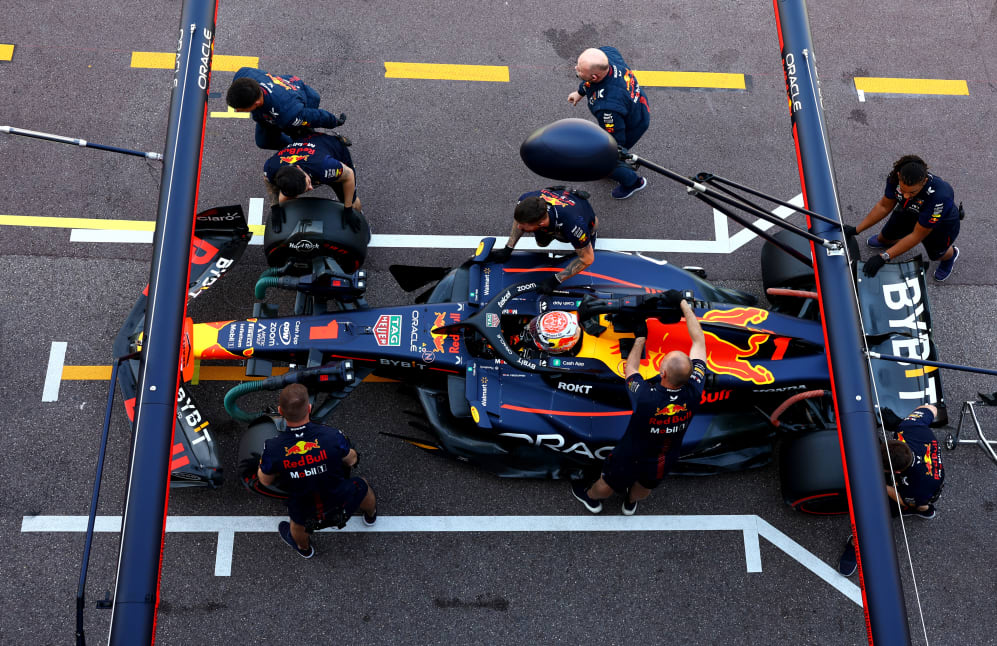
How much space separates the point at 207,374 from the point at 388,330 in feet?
6.23

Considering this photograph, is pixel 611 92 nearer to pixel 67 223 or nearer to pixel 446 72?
pixel 446 72

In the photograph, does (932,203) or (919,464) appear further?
(932,203)

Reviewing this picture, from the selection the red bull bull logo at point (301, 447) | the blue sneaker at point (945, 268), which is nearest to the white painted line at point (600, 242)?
the blue sneaker at point (945, 268)

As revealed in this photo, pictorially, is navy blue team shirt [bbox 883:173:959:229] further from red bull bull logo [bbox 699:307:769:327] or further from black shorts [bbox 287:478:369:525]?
black shorts [bbox 287:478:369:525]

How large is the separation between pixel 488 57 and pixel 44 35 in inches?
186

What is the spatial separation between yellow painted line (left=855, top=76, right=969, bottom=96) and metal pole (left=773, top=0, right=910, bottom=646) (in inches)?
164

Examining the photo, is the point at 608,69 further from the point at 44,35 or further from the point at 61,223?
the point at 44,35

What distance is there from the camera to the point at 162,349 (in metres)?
3.53

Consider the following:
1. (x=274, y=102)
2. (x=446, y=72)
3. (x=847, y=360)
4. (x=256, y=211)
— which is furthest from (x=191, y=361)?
(x=847, y=360)

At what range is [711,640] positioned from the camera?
5.82 metres

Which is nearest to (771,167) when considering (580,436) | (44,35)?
(580,436)

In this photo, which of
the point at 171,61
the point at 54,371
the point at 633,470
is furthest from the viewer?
the point at 171,61

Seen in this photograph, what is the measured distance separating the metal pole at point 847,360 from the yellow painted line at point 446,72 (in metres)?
3.85

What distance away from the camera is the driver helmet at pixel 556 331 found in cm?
547
